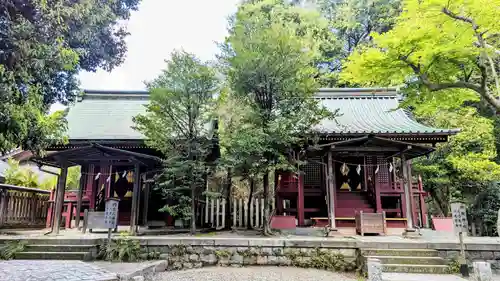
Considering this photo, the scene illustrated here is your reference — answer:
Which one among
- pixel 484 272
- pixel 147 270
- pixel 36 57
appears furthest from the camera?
pixel 147 270

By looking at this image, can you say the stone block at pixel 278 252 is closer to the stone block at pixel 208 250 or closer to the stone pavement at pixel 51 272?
the stone block at pixel 208 250

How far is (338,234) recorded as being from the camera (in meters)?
9.05

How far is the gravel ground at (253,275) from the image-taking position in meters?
6.49

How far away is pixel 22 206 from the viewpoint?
12.1 meters

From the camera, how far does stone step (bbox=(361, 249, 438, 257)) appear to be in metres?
6.97

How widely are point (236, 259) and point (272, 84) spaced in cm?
489

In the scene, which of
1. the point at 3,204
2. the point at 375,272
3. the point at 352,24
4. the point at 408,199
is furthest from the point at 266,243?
the point at 352,24

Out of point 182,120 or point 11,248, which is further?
point 182,120

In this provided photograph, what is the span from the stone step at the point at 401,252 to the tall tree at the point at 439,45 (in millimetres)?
3871

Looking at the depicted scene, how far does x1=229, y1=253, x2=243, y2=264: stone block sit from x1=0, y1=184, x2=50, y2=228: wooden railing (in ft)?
27.8

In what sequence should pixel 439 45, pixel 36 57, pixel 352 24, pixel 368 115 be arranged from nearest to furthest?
1. pixel 36 57
2. pixel 439 45
3. pixel 368 115
4. pixel 352 24

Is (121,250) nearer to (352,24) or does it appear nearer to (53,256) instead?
(53,256)

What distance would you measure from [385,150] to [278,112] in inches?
151

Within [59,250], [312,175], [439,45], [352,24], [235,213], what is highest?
[352,24]
